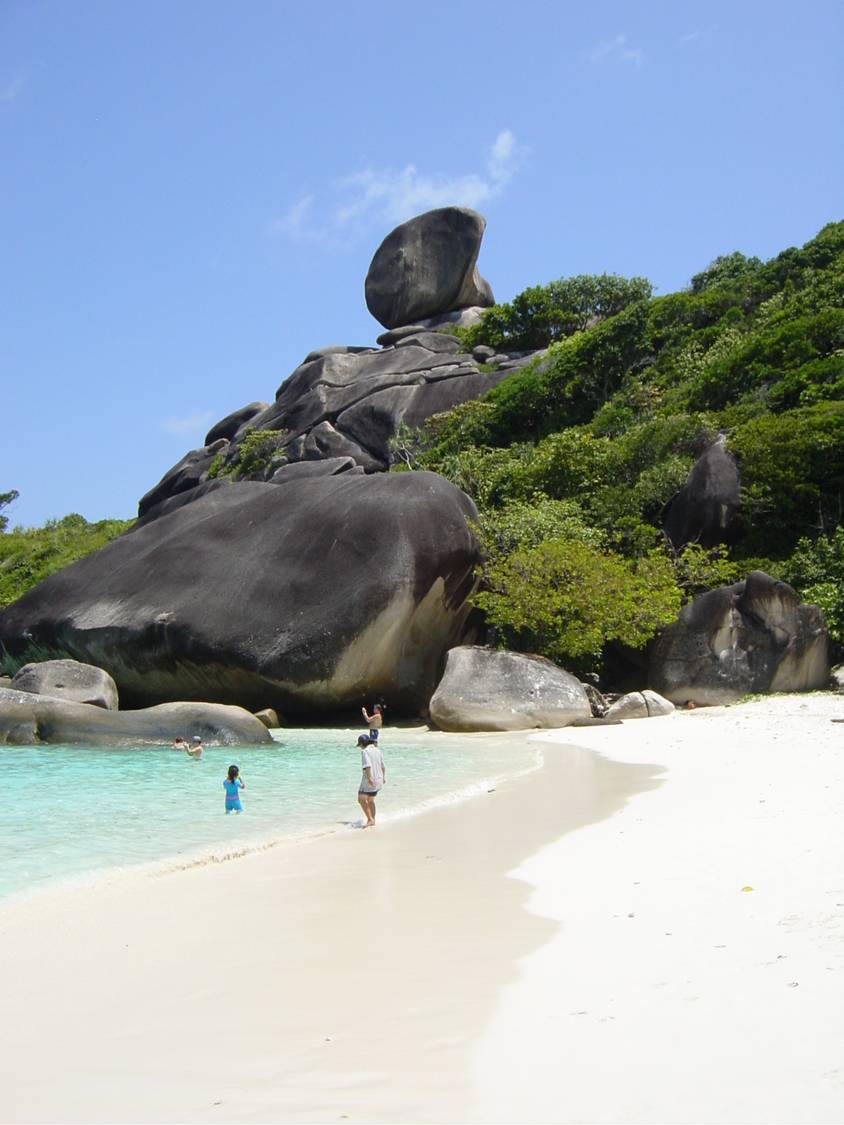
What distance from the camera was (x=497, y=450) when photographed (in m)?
31.7

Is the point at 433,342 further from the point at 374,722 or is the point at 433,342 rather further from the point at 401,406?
the point at 374,722

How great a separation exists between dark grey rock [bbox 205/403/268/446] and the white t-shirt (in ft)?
135

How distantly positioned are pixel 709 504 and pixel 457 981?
20.4m

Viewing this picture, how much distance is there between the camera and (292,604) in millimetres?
18719

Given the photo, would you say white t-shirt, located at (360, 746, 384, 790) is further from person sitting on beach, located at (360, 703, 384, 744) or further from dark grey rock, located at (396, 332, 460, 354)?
dark grey rock, located at (396, 332, 460, 354)

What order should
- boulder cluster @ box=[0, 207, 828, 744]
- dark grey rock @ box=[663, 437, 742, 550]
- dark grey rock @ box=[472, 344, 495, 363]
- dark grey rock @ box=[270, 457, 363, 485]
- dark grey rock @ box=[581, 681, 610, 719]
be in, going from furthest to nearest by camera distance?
1. dark grey rock @ box=[472, 344, 495, 363]
2. dark grey rock @ box=[270, 457, 363, 485]
3. dark grey rock @ box=[663, 437, 742, 550]
4. dark grey rock @ box=[581, 681, 610, 719]
5. boulder cluster @ box=[0, 207, 828, 744]

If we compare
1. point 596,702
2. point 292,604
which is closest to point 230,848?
point 596,702

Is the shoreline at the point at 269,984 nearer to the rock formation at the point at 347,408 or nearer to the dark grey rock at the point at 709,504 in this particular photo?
the dark grey rock at the point at 709,504

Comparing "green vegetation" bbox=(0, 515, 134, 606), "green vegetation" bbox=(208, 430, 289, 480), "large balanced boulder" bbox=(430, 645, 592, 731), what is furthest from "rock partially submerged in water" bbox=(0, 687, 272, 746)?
"green vegetation" bbox=(208, 430, 289, 480)

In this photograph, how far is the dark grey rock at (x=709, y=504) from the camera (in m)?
23.1

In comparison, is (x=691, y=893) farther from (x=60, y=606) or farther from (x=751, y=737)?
(x=60, y=606)

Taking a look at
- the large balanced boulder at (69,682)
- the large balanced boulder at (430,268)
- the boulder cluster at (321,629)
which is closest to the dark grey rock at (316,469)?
the boulder cluster at (321,629)

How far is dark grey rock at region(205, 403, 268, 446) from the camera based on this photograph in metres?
48.9

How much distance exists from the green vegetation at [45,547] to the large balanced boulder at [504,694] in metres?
24.0
